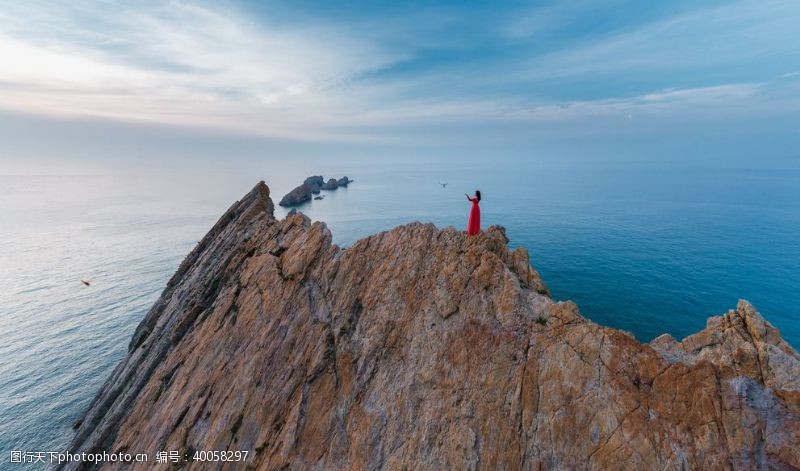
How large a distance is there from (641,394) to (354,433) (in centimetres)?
1949

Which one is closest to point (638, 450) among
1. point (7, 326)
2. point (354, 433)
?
point (354, 433)

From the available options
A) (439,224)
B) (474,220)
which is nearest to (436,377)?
(474,220)

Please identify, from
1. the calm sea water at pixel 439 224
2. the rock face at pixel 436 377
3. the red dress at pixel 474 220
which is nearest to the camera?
the rock face at pixel 436 377

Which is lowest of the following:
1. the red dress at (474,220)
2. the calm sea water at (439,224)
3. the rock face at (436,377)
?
the calm sea water at (439,224)

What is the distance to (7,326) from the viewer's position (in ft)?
228

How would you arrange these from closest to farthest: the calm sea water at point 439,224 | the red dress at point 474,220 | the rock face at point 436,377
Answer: the rock face at point 436,377
the red dress at point 474,220
the calm sea water at point 439,224

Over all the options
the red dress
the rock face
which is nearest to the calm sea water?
the rock face

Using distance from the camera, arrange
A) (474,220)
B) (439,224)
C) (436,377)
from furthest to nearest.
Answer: (439,224)
(474,220)
(436,377)

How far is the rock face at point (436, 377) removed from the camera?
18.2 metres

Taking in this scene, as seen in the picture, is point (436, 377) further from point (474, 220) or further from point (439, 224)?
point (439, 224)

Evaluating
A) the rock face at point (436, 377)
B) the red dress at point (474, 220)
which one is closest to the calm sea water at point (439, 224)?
the rock face at point (436, 377)

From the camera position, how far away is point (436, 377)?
24.9m

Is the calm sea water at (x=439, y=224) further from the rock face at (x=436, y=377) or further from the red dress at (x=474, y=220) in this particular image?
the red dress at (x=474, y=220)

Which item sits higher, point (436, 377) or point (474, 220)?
point (474, 220)
